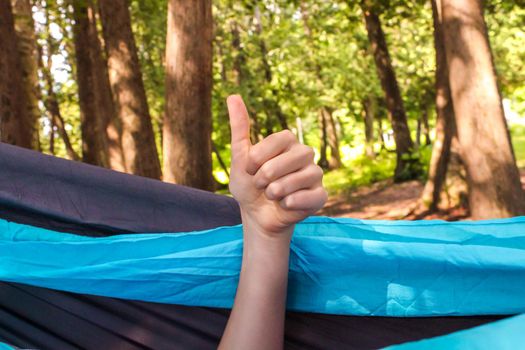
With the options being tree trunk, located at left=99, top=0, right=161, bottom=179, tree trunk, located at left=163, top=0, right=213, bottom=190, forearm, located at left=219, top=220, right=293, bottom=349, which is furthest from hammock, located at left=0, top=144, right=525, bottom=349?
tree trunk, located at left=99, top=0, right=161, bottom=179

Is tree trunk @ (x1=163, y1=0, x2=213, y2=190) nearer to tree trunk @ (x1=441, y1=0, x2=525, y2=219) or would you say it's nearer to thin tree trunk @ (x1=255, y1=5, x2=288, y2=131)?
tree trunk @ (x1=441, y1=0, x2=525, y2=219)

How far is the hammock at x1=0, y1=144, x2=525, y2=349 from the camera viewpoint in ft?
5.66

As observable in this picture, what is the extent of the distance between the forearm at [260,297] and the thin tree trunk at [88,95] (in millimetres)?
8381

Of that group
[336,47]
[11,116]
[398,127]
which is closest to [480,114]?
[11,116]

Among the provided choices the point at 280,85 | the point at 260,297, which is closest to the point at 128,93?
the point at 260,297

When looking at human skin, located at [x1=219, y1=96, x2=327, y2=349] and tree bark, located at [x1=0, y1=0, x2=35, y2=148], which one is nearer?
human skin, located at [x1=219, y1=96, x2=327, y2=349]

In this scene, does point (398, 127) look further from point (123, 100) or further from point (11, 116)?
point (11, 116)

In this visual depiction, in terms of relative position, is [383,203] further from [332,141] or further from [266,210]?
[332,141]

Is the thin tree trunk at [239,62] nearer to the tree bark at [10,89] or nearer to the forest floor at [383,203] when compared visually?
the forest floor at [383,203]

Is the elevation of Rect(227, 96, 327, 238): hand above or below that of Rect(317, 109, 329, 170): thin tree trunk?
below

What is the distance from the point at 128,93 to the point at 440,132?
4.12 metres

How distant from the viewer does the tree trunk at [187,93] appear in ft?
17.4


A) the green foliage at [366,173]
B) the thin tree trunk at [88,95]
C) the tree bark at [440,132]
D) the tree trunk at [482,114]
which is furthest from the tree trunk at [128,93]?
the green foliage at [366,173]

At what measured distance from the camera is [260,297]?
1.58 meters
